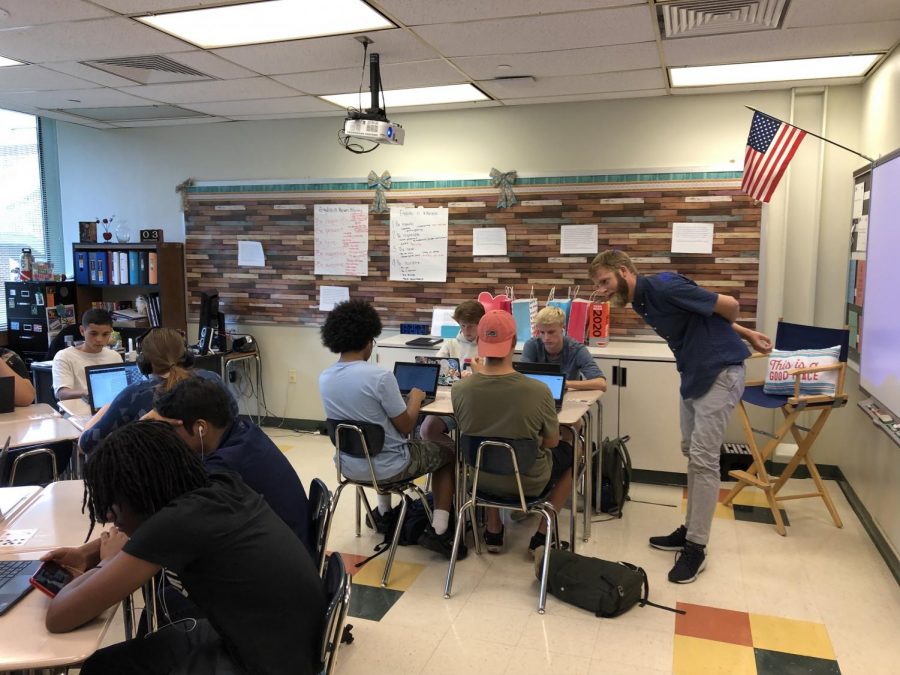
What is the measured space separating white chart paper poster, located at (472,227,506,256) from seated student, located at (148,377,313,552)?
11.2 ft

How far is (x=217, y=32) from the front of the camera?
3.49 metres

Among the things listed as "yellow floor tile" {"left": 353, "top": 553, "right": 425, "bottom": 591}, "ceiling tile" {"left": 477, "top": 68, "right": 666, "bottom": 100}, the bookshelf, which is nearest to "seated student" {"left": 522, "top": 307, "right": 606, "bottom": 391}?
"yellow floor tile" {"left": 353, "top": 553, "right": 425, "bottom": 591}

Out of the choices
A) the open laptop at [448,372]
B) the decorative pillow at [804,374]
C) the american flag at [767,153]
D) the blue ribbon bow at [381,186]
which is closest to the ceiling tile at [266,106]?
the blue ribbon bow at [381,186]

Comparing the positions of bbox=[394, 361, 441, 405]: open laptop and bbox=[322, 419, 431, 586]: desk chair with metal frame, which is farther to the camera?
bbox=[394, 361, 441, 405]: open laptop

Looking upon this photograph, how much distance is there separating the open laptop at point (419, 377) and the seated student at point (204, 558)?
2.08 metres

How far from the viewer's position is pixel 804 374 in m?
3.80

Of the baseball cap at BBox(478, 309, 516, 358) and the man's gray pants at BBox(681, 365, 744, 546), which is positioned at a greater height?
the baseball cap at BBox(478, 309, 516, 358)

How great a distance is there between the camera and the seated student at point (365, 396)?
3113 mm

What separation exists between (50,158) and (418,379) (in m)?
4.79

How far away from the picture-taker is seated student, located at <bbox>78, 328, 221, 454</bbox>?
9.06 ft

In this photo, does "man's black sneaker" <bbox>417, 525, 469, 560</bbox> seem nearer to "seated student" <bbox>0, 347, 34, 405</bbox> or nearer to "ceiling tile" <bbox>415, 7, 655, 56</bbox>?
"seated student" <bbox>0, 347, 34, 405</bbox>

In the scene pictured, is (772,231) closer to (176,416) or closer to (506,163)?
(506,163)

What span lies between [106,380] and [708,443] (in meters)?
3.09

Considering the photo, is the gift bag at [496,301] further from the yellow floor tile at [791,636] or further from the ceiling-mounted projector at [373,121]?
the yellow floor tile at [791,636]
